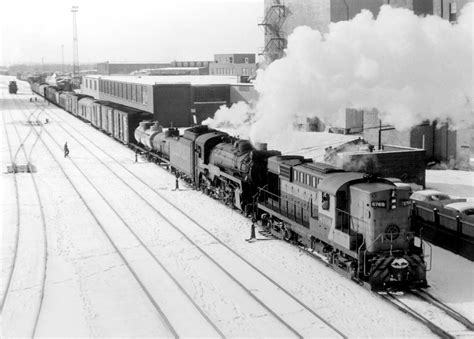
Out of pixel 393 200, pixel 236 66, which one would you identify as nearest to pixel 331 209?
pixel 393 200

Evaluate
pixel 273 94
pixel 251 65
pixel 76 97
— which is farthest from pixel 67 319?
pixel 251 65

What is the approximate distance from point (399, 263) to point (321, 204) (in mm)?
3057

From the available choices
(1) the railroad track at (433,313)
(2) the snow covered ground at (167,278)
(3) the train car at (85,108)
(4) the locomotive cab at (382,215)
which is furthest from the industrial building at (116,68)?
(1) the railroad track at (433,313)

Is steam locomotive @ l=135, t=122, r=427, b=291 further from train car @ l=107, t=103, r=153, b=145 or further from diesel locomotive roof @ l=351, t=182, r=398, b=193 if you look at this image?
train car @ l=107, t=103, r=153, b=145

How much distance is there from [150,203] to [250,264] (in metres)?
10.2

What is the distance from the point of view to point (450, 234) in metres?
18.9

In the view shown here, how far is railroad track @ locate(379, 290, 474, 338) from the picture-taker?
1258cm

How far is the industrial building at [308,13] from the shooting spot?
138 ft

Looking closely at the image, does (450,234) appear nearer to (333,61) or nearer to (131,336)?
(333,61)

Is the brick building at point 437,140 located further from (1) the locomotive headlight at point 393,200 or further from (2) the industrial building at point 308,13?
(1) the locomotive headlight at point 393,200

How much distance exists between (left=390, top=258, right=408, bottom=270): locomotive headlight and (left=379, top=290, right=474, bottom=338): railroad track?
0.79 m

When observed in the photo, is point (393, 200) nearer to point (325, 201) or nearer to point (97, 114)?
point (325, 201)

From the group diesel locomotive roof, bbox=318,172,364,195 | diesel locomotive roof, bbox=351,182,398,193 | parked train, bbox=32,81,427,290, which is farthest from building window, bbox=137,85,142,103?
diesel locomotive roof, bbox=351,182,398,193

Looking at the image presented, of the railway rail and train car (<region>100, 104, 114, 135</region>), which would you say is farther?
train car (<region>100, 104, 114, 135</region>)
